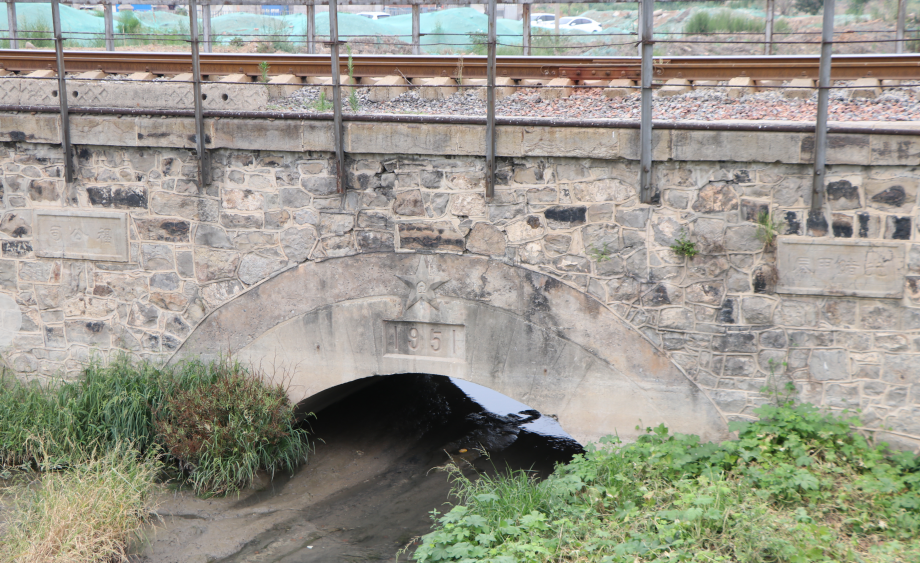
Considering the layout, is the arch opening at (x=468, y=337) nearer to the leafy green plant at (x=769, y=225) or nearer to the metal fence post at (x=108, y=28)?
the leafy green plant at (x=769, y=225)

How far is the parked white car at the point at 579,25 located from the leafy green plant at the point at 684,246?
16.5m

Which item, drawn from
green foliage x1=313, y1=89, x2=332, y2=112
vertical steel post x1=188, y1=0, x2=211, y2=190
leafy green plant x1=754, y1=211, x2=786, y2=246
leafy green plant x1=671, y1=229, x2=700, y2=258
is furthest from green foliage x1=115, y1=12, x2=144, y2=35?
leafy green plant x1=754, y1=211, x2=786, y2=246

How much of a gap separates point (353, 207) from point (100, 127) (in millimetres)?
2405

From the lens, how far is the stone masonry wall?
5230 mm

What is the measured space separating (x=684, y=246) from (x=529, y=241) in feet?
3.93

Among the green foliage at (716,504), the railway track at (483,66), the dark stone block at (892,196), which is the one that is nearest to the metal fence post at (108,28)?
the railway track at (483,66)

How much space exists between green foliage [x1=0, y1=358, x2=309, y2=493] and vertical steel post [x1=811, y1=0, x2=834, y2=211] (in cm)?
467

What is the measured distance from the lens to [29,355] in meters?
6.98

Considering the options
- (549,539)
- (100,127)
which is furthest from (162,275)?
(549,539)

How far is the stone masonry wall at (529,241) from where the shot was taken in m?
5.23

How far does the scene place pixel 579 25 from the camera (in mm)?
21703

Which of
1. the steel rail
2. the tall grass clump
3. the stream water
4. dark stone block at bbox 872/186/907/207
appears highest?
the steel rail

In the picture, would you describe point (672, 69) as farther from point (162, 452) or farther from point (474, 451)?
point (162, 452)

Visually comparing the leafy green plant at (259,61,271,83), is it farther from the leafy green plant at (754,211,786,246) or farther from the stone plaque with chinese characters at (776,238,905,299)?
the stone plaque with chinese characters at (776,238,905,299)
